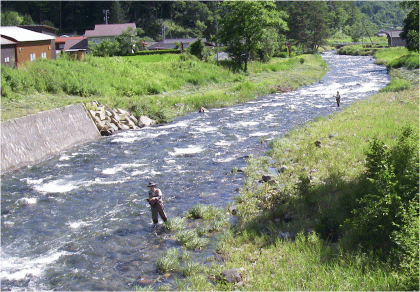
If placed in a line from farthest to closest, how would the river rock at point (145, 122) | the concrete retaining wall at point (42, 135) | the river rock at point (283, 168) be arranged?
the river rock at point (145, 122), the concrete retaining wall at point (42, 135), the river rock at point (283, 168)

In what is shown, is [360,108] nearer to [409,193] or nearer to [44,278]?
[409,193]

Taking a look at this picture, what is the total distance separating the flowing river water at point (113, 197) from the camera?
10.8 meters

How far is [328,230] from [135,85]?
31.2 metres

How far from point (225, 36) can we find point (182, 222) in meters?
49.9

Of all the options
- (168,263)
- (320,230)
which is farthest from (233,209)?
(168,263)

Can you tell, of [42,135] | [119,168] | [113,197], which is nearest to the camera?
[113,197]

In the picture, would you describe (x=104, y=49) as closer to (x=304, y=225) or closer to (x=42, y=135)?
(x=42, y=135)

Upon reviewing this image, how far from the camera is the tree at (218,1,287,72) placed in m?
57.7

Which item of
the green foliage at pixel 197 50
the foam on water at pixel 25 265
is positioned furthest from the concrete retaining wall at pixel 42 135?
the green foliage at pixel 197 50

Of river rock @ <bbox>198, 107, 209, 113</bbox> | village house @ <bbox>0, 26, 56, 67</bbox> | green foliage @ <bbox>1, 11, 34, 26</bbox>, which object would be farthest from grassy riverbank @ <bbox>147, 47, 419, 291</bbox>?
green foliage @ <bbox>1, 11, 34, 26</bbox>

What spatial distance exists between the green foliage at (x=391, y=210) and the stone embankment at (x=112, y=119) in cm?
2000

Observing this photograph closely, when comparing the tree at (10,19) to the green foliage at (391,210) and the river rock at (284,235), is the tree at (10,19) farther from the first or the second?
the green foliage at (391,210)

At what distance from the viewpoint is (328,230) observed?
457 inches

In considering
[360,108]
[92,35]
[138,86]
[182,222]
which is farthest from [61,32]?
[182,222]
